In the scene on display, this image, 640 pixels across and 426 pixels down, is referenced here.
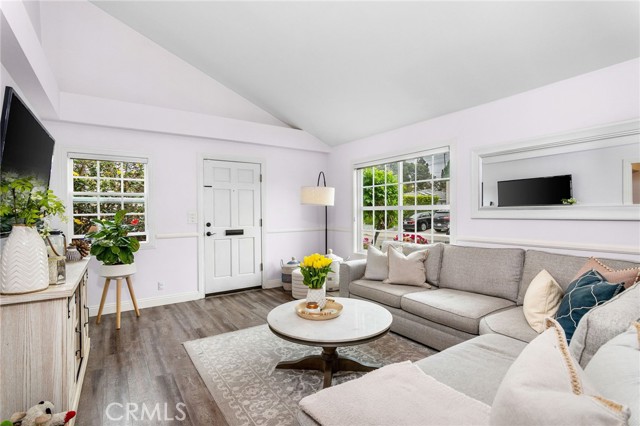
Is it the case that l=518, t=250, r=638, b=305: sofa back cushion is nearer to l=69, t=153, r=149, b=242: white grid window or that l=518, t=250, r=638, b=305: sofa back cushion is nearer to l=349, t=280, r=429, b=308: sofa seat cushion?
l=349, t=280, r=429, b=308: sofa seat cushion

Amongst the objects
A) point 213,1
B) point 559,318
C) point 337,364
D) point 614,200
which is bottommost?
point 337,364

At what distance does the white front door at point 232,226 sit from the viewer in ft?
15.2

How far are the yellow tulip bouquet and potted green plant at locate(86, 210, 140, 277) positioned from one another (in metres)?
2.08

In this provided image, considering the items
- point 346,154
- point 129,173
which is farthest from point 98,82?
point 346,154

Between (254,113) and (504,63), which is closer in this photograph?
(504,63)

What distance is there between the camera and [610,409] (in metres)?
0.66

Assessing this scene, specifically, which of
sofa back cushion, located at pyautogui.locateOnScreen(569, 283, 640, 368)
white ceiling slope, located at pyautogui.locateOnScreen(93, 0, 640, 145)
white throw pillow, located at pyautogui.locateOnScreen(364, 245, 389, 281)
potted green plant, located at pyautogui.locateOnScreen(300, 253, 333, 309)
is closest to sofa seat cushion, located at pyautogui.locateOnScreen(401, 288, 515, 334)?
white throw pillow, located at pyautogui.locateOnScreen(364, 245, 389, 281)

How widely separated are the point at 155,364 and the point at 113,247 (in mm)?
1331

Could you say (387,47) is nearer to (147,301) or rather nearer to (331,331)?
(331,331)

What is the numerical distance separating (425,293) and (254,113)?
3546 millimetres

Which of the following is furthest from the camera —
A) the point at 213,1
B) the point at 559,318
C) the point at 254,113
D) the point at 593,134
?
the point at 254,113

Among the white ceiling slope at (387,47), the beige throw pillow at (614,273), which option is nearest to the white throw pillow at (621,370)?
the beige throw pillow at (614,273)

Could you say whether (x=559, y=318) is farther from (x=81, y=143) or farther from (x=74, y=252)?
(x=81, y=143)

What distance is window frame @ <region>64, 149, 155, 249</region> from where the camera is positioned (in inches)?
147
